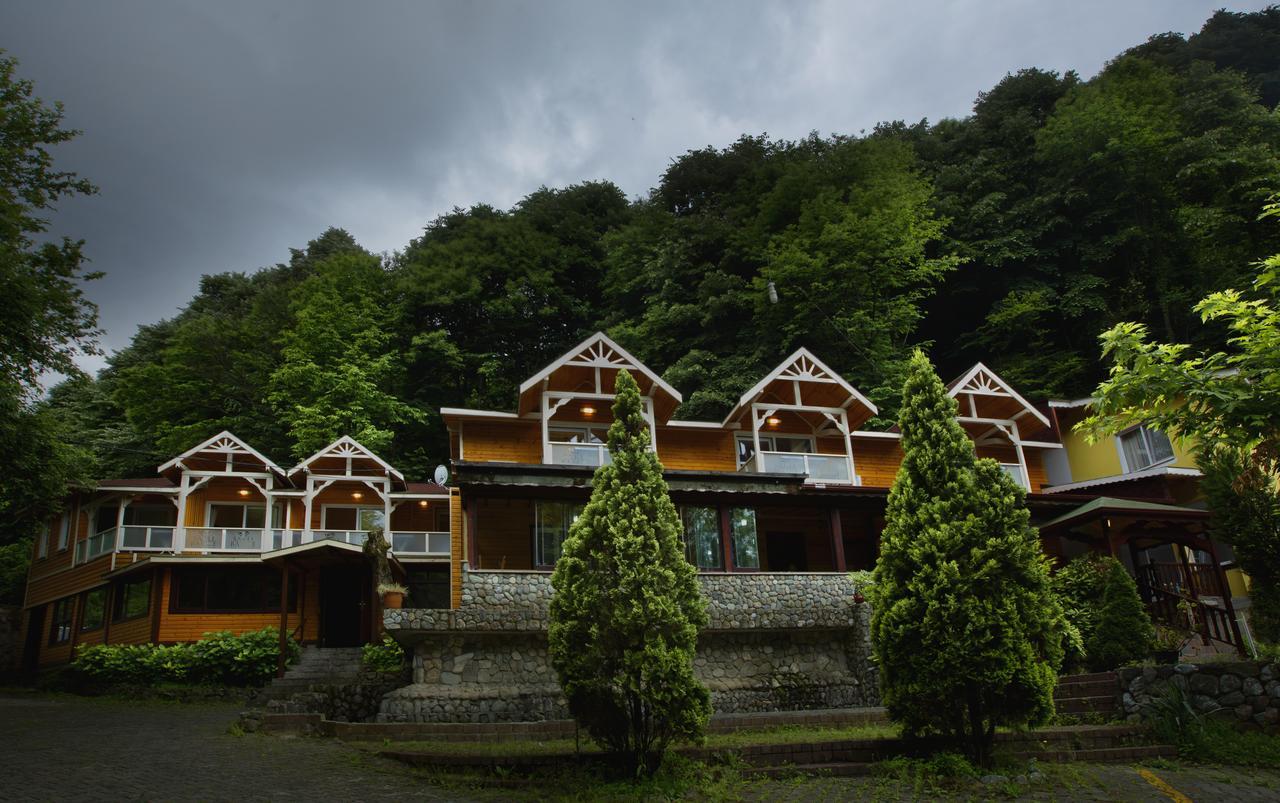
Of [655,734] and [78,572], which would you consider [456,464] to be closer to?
[655,734]

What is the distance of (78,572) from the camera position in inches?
995

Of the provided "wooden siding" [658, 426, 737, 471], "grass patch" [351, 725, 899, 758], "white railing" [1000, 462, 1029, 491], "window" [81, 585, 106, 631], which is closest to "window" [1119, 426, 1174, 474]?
"white railing" [1000, 462, 1029, 491]

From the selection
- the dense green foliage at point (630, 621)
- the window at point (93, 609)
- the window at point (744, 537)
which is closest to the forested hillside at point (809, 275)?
the window at point (93, 609)

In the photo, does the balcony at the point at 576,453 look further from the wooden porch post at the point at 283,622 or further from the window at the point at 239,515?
the window at the point at 239,515

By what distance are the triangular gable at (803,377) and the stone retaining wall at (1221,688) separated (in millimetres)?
12416

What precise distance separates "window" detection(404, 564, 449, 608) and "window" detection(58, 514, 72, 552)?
1088 cm

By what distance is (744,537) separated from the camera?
20.0 metres

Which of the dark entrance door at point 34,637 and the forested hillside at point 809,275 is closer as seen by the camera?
the dark entrance door at point 34,637

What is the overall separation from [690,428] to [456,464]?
29.2 ft

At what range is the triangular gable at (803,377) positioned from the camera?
23.5 meters

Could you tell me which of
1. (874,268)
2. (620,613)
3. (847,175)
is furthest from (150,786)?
(847,175)

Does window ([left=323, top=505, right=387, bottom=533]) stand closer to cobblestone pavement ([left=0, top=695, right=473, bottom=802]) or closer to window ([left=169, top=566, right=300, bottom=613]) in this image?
window ([left=169, top=566, right=300, bottom=613])

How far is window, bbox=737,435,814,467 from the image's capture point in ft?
80.9

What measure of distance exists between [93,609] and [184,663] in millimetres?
7900
